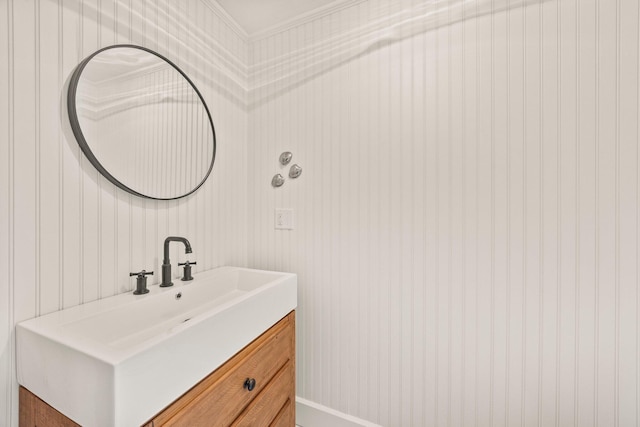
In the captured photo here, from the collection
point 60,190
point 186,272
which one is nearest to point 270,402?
point 186,272

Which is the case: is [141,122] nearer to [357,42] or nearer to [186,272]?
[186,272]

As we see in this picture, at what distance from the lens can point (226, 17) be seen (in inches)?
62.3

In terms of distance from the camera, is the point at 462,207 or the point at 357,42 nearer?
the point at 462,207

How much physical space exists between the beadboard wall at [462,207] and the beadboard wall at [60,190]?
625 millimetres

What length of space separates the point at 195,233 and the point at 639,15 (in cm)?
201

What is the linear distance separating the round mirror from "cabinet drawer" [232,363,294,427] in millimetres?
937

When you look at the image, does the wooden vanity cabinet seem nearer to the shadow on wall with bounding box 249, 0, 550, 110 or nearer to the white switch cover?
the white switch cover

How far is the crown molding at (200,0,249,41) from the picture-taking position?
1.49 m

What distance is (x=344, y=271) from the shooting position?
4.82 ft

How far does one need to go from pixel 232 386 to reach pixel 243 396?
0.09 m

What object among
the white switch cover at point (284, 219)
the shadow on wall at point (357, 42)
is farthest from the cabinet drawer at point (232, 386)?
the shadow on wall at point (357, 42)

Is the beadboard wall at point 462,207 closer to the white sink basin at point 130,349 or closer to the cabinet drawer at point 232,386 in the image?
the cabinet drawer at point 232,386

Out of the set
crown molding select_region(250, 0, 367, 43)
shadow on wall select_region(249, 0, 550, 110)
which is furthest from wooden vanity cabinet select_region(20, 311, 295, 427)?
crown molding select_region(250, 0, 367, 43)

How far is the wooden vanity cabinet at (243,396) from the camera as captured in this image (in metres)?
0.75
